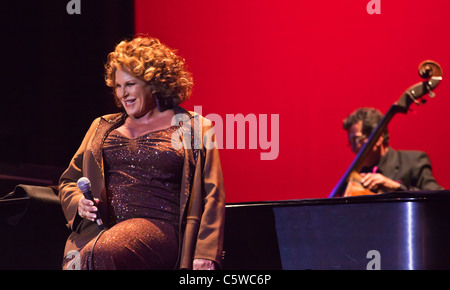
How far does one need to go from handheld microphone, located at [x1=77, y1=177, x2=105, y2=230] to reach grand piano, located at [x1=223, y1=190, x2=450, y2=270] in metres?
0.67

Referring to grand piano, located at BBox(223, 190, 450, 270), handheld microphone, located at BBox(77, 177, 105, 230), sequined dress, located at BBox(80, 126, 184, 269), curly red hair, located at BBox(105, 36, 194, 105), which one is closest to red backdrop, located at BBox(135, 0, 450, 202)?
grand piano, located at BBox(223, 190, 450, 270)

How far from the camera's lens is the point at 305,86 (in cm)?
432

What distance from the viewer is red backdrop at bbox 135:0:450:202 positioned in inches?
162

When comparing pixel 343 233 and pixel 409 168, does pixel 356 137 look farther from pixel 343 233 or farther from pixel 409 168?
pixel 343 233

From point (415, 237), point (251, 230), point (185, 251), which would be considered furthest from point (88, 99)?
point (415, 237)

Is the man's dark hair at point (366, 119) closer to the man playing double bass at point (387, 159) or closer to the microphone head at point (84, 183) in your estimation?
the man playing double bass at point (387, 159)

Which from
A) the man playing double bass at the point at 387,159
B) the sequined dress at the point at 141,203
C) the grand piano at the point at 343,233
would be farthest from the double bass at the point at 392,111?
the sequined dress at the point at 141,203

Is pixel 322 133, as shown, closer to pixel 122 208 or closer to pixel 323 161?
pixel 323 161

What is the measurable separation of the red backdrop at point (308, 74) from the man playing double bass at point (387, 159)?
231mm

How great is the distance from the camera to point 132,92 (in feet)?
7.39

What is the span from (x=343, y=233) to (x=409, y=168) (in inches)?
69.2

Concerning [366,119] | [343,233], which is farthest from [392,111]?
[343,233]
